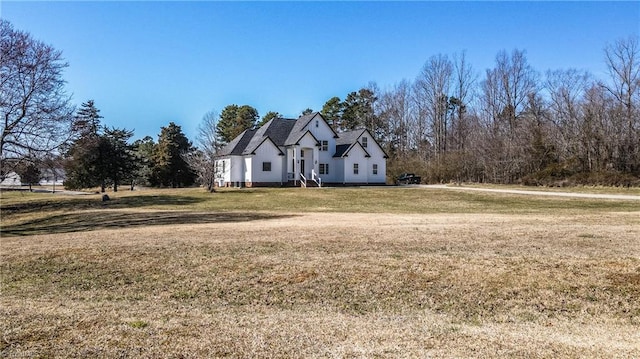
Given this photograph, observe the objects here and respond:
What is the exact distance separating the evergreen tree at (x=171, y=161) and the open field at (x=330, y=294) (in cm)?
4241

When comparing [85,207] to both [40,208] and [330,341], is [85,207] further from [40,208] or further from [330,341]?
[330,341]

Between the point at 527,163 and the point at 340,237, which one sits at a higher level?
the point at 527,163

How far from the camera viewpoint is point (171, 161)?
2095 inches

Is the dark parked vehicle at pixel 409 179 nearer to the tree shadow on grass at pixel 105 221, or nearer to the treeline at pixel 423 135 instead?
the treeline at pixel 423 135

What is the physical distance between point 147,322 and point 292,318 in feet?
5.91

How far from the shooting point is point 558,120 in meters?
46.6

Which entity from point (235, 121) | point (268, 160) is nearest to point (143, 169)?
point (235, 121)

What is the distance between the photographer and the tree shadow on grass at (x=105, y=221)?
16.6 meters

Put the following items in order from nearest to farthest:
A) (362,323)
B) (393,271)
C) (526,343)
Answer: (526,343) → (362,323) → (393,271)

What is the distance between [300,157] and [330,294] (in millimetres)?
35052

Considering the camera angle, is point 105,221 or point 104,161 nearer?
point 105,221

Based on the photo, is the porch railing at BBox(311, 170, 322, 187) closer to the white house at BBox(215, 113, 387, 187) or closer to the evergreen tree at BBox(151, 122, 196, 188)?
the white house at BBox(215, 113, 387, 187)

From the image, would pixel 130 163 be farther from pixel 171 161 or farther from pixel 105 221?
pixel 105 221

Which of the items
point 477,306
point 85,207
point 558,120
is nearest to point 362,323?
point 477,306
